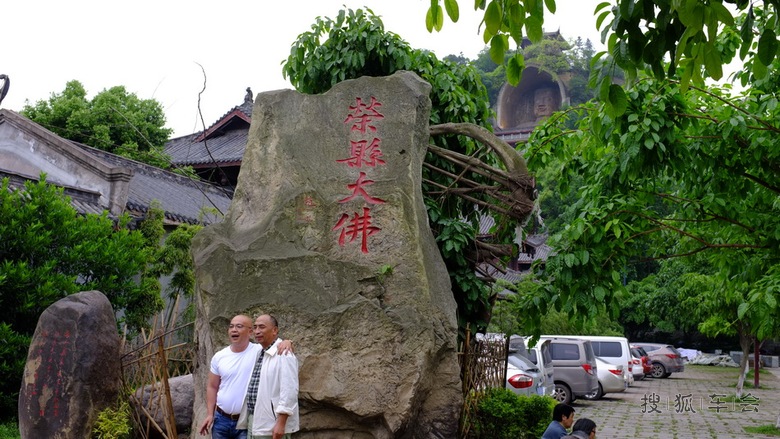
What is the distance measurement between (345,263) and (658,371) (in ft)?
87.4

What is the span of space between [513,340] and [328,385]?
35.7ft

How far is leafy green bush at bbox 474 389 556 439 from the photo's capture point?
9008 mm

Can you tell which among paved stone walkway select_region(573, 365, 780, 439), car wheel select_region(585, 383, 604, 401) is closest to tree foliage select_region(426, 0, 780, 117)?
paved stone walkway select_region(573, 365, 780, 439)

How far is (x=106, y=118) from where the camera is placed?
21.9 meters

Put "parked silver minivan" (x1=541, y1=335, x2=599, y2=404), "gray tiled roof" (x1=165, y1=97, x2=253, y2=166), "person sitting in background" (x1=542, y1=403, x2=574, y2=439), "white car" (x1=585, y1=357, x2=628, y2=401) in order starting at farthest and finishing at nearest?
"gray tiled roof" (x1=165, y1=97, x2=253, y2=166) < "white car" (x1=585, y1=357, x2=628, y2=401) < "parked silver minivan" (x1=541, y1=335, x2=599, y2=404) < "person sitting in background" (x1=542, y1=403, x2=574, y2=439)

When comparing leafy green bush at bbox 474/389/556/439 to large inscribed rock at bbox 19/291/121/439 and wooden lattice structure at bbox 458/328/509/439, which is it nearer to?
wooden lattice structure at bbox 458/328/509/439

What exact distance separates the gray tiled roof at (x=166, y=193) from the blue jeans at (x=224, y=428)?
10.9 m

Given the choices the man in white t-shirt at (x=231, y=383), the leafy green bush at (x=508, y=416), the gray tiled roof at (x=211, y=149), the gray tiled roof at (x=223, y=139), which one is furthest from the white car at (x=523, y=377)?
the gray tiled roof at (x=223, y=139)

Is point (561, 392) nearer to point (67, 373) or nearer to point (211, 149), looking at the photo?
point (211, 149)

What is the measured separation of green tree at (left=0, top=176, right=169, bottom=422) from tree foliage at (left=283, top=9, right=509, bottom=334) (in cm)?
362

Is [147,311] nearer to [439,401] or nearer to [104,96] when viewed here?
[439,401]

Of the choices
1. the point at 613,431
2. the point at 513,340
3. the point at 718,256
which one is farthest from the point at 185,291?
the point at 718,256

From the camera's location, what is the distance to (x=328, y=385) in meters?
6.35

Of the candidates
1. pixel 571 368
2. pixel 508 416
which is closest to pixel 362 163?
pixel 508 416
